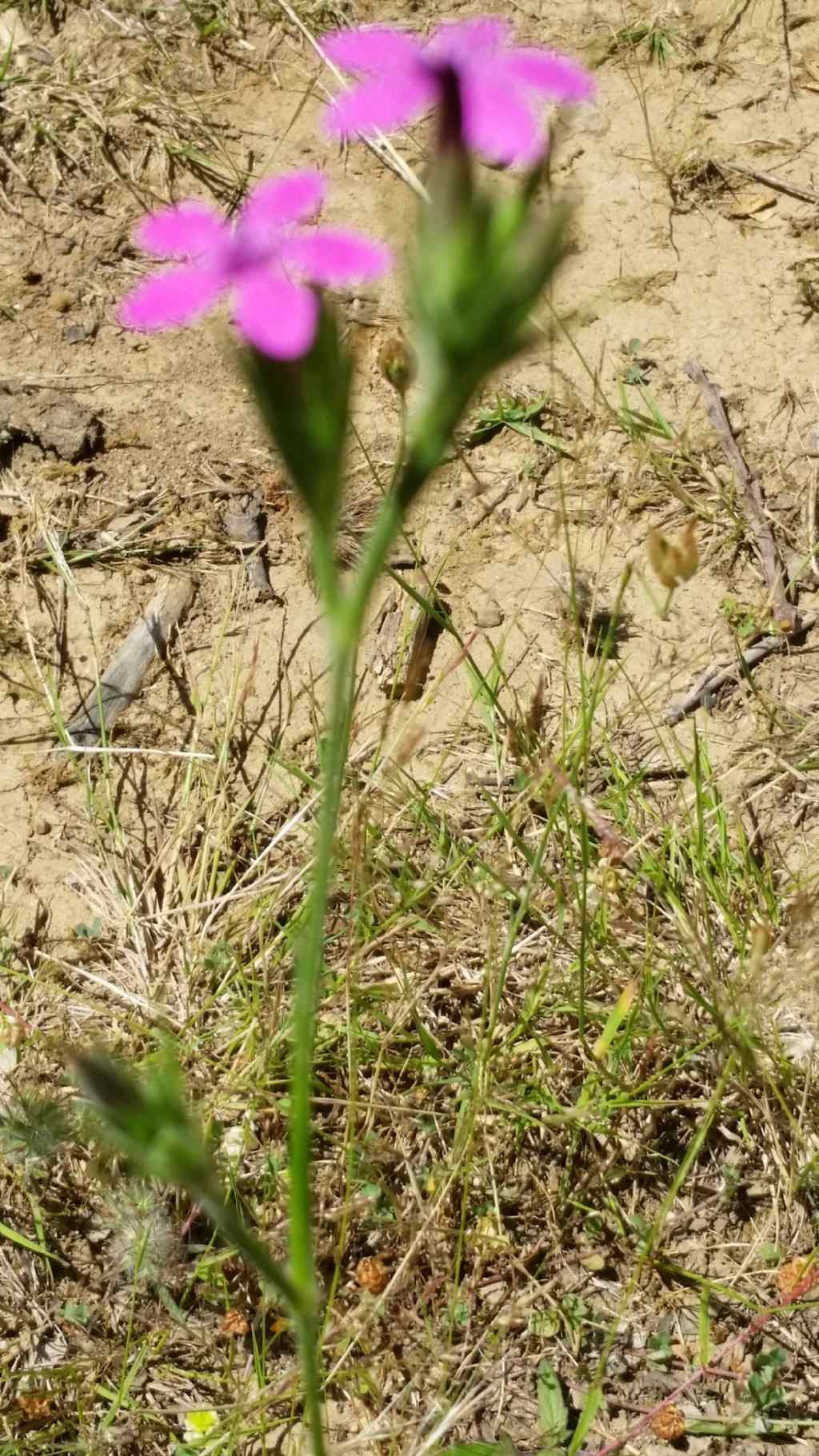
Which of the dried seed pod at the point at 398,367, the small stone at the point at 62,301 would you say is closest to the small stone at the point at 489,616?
the dried seed pod at the point at 398,367

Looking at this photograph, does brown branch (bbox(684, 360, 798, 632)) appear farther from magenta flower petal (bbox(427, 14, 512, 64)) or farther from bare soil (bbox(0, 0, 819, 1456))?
magenta flower petal (bbox(427, 14, 512, 64))

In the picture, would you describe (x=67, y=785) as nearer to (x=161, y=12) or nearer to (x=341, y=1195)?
(x=341, y=1195)

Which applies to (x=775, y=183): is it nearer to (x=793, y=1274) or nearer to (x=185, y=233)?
(x=793, y=1274)

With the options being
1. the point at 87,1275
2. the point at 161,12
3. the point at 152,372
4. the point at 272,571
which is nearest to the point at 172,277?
the point at 87,1275

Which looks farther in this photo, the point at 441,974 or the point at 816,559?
the point at 816,559

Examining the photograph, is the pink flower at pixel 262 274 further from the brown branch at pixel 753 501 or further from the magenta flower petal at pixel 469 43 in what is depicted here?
the brown branch at pixel 753 501

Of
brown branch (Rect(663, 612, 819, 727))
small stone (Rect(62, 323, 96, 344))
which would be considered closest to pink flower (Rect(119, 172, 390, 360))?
brown branch (Rect(663, 612, 819, 727))
